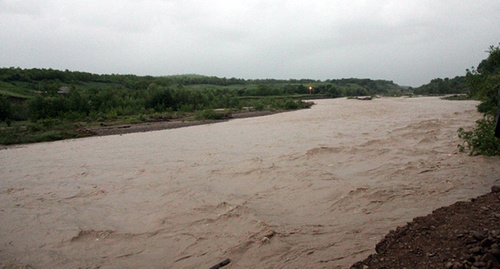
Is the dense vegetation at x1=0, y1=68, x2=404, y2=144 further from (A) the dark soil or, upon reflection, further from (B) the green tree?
(A) the dark soil

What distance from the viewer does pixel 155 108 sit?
34.6 meters

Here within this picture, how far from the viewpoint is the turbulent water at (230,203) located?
421cm

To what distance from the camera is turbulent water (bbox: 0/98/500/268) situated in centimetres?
421

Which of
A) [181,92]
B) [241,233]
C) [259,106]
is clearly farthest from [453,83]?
[241,233]

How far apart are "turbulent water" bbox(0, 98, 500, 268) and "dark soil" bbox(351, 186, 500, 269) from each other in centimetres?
A: 54

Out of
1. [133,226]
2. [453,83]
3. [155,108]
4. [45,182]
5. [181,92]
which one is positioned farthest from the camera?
[453,83]

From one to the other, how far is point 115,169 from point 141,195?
359 cm

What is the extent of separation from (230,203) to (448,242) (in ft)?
13.1

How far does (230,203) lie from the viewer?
243 inches

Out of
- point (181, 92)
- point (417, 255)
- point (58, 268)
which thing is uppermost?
point (181, 92)

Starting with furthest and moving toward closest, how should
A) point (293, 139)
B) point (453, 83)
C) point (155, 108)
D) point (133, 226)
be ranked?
point (453, 83), point (155, 108), point (293, 139), point (133, 226)

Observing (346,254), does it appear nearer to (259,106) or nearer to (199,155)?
(199,155)

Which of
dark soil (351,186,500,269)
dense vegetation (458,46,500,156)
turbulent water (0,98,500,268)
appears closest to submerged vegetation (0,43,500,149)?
dense vegetation (458,46,500,156)

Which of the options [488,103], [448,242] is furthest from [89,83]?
[448,242]
